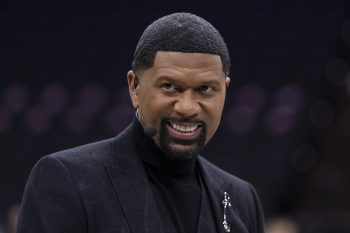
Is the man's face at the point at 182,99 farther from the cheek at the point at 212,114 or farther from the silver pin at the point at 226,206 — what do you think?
the silver pin at the point at 226,206

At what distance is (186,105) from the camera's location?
2.20 m

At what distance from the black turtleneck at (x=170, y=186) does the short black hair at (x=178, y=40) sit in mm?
213

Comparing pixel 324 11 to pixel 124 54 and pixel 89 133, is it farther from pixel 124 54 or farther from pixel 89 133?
pixel 89 133

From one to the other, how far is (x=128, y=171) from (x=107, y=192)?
0.36ft

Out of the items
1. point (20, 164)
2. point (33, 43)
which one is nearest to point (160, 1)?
point (33, 43)

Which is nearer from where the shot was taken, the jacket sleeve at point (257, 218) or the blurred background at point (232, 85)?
the jacket sleeve at point (257, 218)

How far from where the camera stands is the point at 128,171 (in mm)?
2322

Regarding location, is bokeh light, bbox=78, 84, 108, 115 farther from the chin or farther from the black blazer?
the chin

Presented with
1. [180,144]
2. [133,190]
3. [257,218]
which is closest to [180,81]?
[180,144]

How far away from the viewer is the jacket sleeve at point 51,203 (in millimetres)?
2111

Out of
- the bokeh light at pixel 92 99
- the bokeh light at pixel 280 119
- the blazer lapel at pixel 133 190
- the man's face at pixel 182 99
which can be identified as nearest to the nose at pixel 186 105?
the man's face at pixel 182 99

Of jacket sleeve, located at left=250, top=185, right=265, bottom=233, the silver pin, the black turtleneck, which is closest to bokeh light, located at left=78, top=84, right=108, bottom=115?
jacket sleeve, located at left=250, top=185, right=265, bottom=233

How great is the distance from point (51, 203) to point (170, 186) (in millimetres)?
375

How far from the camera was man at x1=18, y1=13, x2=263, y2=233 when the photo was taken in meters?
2.15
